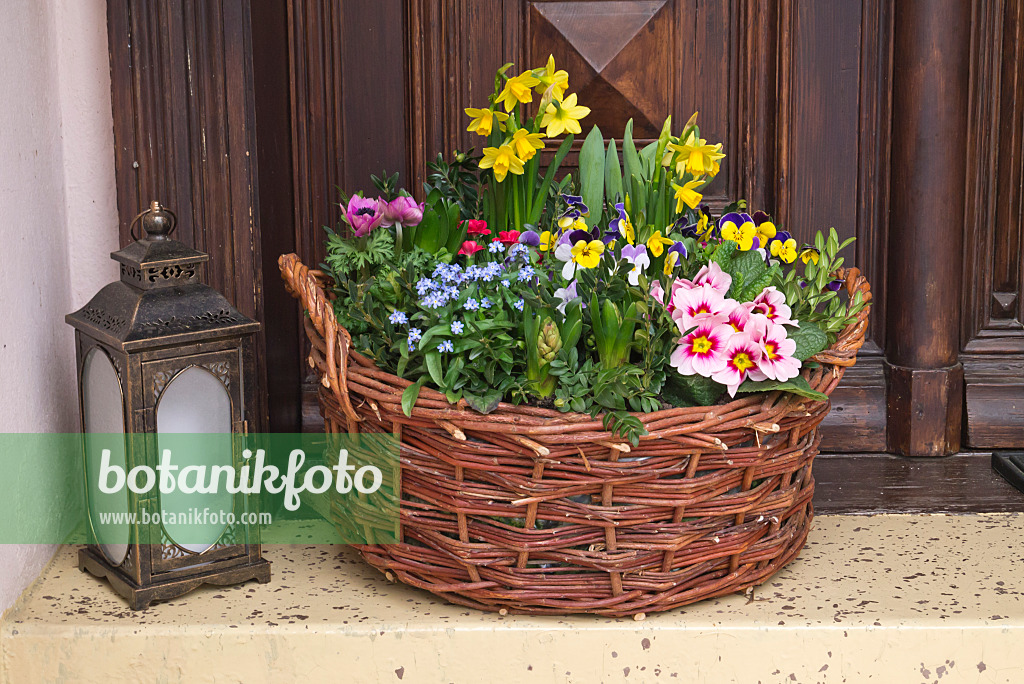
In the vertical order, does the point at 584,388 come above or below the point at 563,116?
below

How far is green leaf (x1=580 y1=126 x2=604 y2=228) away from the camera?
4.50ft

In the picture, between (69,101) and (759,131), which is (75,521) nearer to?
(69,101)

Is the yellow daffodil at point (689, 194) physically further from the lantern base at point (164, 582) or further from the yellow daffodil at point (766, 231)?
the lantern base at point (164, 582)

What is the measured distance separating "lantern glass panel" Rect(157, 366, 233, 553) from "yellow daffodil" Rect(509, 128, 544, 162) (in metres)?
0.46

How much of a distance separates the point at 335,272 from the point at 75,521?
0.57 m

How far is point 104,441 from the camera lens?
1278 mm

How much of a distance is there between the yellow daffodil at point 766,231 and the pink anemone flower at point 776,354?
0.25 m

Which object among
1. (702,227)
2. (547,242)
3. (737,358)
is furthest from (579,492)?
(702,227)

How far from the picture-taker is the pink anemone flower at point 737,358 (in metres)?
1.11

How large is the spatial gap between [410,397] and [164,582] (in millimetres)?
426

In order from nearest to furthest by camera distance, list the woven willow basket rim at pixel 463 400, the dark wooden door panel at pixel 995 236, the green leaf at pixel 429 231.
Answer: the woven willow basket rim at pixel 463 400 < the green leaf at pixel 429 231 < the dark wooden door panel at pixel 995 236

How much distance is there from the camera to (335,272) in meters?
1.31

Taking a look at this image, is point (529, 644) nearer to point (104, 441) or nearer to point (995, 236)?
point (104, 441)

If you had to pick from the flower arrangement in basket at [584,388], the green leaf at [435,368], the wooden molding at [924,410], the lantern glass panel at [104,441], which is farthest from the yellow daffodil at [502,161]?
the wooden molding at [924,410]
